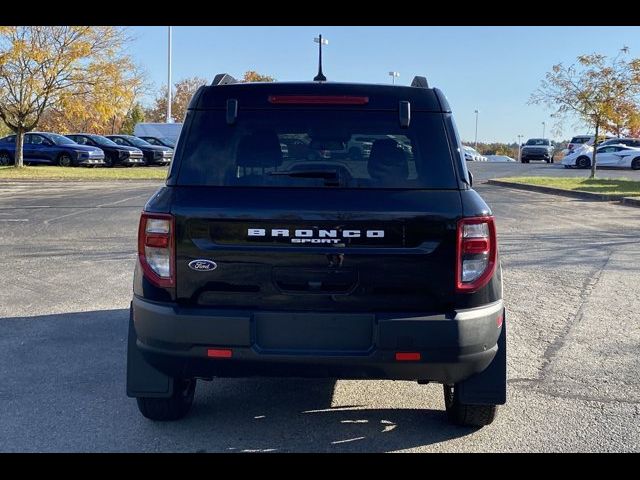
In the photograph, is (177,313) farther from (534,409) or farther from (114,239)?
(114,239)

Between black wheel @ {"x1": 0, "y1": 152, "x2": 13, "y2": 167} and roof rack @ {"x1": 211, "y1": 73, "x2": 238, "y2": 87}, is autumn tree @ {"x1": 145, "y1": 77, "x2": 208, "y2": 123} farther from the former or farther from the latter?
roof rack @ {"x1": 211, "y1": 73, "x2": 238, "y2": 87}

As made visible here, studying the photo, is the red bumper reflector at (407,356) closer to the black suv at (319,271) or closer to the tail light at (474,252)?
the black suv at (319,271)

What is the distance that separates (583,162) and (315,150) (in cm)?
3373

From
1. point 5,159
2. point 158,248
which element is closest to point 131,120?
point 5,159

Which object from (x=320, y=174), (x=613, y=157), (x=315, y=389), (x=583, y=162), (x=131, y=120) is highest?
(x=131, y=120)

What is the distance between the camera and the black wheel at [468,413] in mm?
3846

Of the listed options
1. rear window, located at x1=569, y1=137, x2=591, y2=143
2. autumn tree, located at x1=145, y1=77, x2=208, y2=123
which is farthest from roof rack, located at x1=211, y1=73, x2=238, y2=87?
autumn tree, located at x1=145, y1=77, x2=208, y2=123

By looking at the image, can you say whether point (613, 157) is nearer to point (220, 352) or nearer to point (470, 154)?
point (470, 154)

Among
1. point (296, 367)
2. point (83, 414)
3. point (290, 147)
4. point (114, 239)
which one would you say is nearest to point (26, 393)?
point (83, 414)

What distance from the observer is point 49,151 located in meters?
30.2

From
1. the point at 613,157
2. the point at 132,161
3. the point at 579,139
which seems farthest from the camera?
the point at 579,139

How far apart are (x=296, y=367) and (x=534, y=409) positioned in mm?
1778

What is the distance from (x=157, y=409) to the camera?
3.95 meters

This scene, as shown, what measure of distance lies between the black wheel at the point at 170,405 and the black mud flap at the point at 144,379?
9cm
